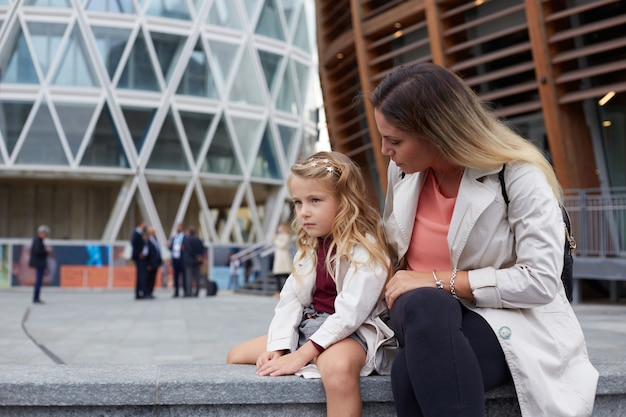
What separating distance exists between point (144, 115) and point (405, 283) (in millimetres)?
30097

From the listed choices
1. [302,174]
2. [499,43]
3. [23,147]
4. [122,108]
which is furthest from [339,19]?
[302,174]

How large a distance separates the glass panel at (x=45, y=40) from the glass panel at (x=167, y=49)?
3949 mm

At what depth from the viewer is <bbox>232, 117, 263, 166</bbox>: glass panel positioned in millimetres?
33844

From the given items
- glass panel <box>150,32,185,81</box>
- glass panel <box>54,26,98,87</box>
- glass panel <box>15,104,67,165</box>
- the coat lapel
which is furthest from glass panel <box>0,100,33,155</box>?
the coat lapel

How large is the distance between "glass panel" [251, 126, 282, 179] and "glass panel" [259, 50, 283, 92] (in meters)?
2.45

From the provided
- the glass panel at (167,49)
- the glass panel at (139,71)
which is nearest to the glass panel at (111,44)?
the glass panel at (139,71)

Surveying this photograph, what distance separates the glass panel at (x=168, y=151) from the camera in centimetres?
3172

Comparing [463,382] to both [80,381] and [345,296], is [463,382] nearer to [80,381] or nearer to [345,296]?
[345,296]

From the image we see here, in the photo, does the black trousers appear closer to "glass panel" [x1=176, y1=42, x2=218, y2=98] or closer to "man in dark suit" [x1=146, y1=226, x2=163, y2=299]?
"man in dark suit" [x1=146, y1=226, x2=163, y2=299]

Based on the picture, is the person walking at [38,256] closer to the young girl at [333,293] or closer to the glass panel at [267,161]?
the young girl at [333,293]

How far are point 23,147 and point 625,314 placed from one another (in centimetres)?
2486

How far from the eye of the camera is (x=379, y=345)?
2.96 meters

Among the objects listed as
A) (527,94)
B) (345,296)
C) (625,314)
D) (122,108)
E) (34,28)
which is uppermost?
(34,28)

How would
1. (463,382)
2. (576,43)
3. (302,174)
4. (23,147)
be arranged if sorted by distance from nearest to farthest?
(463,382) < (302,174) < (576,43) < (23,147)
